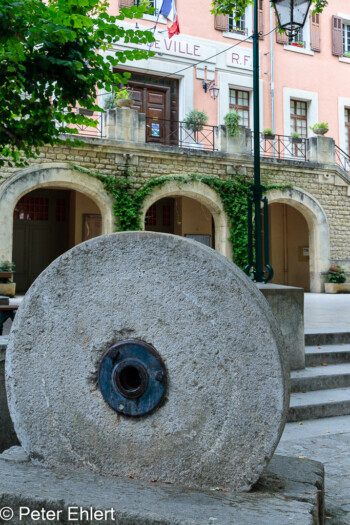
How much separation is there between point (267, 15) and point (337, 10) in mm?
3064

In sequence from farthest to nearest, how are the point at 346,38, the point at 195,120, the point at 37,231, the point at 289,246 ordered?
1. the point at 346,38
2. the point at 289,246
3. the point at 37,231
4. the point at 195,120

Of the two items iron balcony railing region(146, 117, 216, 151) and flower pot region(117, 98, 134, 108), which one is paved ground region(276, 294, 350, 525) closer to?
flower pot region(117, 98, 134, 108)

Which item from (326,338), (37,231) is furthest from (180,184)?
(326,338)

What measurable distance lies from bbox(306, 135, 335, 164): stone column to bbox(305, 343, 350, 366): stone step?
11393mm

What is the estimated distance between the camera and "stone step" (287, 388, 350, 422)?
3.96m

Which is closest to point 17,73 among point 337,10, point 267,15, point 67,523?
point 67,523

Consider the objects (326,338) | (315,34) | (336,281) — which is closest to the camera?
(326,338)

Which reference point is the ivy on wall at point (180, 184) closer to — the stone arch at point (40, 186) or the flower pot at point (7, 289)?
the stone arch at point (40, 186)

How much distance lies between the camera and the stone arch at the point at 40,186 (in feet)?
38.2

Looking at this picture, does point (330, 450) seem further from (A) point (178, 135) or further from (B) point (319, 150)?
(B) point (319, 150)

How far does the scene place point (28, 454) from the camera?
6.73 feet

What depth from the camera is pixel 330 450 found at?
322cm

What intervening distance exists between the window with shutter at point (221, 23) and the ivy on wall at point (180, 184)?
555cm

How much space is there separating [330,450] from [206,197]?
11.2m
